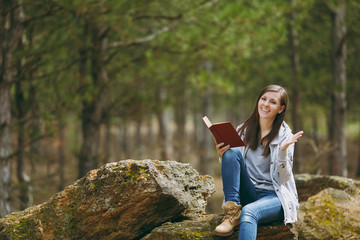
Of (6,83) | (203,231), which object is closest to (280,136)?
(203,231)

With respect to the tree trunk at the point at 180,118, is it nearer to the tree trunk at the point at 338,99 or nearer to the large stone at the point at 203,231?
the tree trunk at the point at 338,99

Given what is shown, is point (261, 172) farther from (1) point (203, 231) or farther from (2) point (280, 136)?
(1) point (203, 231)

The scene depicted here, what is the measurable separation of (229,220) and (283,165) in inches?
27.3

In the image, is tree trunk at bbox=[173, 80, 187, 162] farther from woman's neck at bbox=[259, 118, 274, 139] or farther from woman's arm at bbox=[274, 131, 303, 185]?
woman's arm at bbox=[274, 131, 303, 185]

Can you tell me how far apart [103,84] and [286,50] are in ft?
27.7

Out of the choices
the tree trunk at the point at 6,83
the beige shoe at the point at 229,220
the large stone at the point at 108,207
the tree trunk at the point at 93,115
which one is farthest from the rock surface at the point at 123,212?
the tree trunk at the point at 93,115

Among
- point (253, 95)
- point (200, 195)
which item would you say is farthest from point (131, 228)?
point (253, 95)

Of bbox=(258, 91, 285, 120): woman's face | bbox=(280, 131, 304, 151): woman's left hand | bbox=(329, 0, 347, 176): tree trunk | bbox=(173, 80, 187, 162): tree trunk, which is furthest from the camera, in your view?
bbox=(173, 80, 187, 162): tree trunk

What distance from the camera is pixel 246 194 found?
375 cm

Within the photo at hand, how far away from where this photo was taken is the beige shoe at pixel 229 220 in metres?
3.46

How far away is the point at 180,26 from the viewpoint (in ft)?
29.1

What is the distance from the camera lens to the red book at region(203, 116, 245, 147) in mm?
3498

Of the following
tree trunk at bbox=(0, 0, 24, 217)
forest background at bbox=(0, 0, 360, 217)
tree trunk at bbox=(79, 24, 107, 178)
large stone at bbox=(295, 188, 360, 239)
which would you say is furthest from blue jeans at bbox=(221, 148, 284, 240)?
tree trunk at bbox=(79, 24, 107, 178)

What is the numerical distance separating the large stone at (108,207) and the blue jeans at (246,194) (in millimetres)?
556
